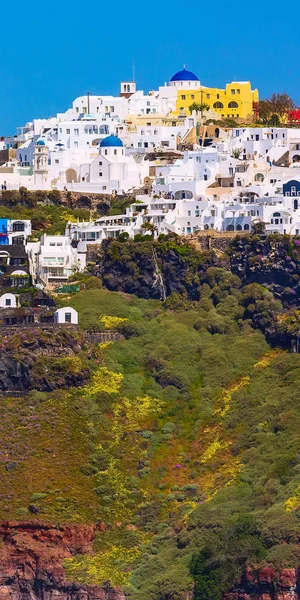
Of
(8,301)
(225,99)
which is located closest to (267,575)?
(8,301)

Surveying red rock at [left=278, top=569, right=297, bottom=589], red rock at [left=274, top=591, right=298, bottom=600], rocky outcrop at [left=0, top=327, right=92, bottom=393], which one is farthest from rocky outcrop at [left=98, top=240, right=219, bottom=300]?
red rock at [left=274, top=591, right=298, bottom=600]

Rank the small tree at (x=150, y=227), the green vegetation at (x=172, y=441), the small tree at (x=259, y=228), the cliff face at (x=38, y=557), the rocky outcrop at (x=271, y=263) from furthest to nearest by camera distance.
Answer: the small tree at (x=150, y=227)
the small tree at (x=259, y=228)
the rocky outcrop at (x=271, y=263)
the cliff face at (x=38, y=557)
the green vegetation at (x=172, y=441)

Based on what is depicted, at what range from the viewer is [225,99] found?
531 ft

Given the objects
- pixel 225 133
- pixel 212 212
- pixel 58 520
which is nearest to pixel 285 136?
pixel 225 133

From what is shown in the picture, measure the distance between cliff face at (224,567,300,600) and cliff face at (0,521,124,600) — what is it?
794 cm

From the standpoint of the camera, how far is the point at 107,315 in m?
131

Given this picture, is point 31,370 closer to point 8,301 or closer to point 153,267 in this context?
point 8,301

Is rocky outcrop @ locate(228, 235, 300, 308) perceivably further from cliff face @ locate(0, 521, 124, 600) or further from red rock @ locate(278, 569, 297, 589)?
red rock @ locate(278, 569, 297, 589)

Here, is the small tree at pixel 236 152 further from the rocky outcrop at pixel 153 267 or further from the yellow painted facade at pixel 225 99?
the rocky outcrop at pixel 153 267

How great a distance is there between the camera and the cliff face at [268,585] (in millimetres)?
107375

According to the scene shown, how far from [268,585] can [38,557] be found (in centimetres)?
1160

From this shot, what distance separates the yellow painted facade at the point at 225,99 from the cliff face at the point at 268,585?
5711cm

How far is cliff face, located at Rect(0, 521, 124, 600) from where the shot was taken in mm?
113188

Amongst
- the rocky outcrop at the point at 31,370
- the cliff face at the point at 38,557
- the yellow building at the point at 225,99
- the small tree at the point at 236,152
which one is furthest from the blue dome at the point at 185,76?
the cliff face at the point at 38,557
